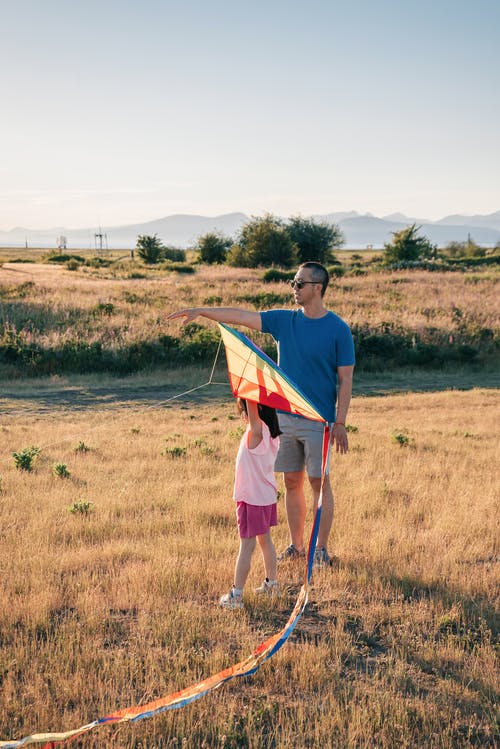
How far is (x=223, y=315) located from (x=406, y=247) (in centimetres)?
5820

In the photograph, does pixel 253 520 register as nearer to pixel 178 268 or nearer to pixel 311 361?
pixel 311 361

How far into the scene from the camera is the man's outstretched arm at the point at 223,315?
5191 millimetres

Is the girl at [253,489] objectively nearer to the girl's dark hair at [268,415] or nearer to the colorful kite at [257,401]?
the girl's dark hair at [268,415]

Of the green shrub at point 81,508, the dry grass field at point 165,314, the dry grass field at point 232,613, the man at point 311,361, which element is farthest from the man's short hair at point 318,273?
the dry grass field at point 165,314

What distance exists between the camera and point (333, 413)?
227 inches

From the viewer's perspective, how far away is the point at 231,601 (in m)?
5.09

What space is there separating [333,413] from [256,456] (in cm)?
103

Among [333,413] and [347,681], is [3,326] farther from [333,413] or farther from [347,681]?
[347,681]

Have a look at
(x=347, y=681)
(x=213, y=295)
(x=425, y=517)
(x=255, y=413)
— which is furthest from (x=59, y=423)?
(x=213, y=295)

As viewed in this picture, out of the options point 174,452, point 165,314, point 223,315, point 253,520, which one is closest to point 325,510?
point 253,520

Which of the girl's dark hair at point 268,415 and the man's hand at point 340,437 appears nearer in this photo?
the girl's dark hair at point 268,415

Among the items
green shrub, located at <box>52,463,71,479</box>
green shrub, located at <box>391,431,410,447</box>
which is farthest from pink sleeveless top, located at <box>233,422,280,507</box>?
green shrub, located at <box>391,431,410,447</box>

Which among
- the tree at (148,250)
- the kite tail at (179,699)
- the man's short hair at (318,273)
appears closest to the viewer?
Answer: the kite tail at (179,699)

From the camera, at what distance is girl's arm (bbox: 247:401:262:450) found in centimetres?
490
